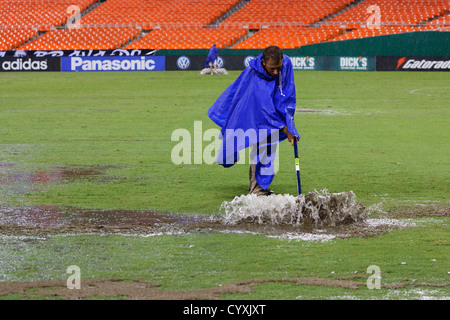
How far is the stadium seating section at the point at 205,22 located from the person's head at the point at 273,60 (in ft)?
127

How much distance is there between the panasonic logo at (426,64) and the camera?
42406 millimetres

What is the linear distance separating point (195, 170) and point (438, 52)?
1323 inches

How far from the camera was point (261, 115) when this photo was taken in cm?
893

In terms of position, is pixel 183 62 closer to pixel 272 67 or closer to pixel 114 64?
pixel 114 64

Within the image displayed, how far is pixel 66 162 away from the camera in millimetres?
12641

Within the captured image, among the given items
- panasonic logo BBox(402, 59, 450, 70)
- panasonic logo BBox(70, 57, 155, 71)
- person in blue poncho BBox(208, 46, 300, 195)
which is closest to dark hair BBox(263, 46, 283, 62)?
person in blue poncho BBox(208, 46, 300, 195)

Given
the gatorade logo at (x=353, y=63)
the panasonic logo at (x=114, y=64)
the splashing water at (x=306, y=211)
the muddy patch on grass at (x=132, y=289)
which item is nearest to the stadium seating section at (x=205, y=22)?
the gatorade logo at (x=353, y=63)

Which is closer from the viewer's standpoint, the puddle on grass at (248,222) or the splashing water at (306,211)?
the puddle on grass at (248,222)

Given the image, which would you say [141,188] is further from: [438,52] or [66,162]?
[438,52]

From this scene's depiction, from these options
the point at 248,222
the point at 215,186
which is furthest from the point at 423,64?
the point at 248,222

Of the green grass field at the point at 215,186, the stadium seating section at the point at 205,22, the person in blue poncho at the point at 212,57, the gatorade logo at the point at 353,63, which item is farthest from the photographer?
the stadium seating section at the point at 205,22

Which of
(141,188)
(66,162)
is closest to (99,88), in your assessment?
(66,162)

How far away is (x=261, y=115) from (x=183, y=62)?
1525 inches

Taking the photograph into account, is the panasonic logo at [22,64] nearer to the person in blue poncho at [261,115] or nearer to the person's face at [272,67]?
the person in blue poncho at [261,115]
